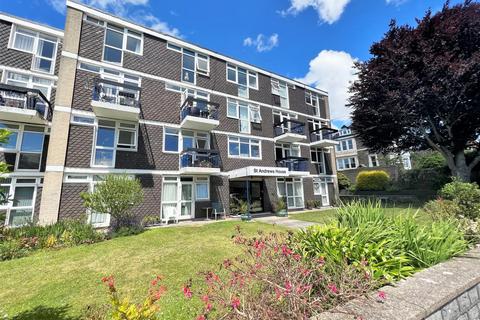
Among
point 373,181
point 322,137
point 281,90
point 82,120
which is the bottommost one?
point 373,181

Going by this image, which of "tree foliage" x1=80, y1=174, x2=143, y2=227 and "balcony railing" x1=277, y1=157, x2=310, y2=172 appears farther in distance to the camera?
"balcony railing" x1=277, y1=157, x2=310, y2=172

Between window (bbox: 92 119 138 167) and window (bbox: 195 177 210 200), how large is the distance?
4677 mm

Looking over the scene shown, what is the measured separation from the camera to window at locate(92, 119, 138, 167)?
42.3 ft

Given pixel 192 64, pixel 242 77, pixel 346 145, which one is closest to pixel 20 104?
pixel 192 64

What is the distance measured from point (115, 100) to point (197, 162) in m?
→ 6.14

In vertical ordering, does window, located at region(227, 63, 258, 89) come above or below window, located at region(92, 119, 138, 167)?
above

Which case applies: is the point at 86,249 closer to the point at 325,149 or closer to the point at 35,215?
the point at 35,215

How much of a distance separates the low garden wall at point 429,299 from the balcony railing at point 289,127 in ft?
58.5

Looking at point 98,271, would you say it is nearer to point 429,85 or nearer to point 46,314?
point 46,314

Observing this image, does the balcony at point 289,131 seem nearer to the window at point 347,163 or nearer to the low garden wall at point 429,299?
the low garden wall at point 429,299

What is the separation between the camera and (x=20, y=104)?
39.6ft

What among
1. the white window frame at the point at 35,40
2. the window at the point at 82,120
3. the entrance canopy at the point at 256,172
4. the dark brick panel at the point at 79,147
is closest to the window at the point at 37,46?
the white window frame at the point at 35,40

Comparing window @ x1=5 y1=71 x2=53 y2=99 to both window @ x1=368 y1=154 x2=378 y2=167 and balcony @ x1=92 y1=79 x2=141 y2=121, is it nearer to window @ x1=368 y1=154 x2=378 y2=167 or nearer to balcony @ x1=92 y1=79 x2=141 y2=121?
balcony @ x1=92 y1=79 x2=141 y2=121

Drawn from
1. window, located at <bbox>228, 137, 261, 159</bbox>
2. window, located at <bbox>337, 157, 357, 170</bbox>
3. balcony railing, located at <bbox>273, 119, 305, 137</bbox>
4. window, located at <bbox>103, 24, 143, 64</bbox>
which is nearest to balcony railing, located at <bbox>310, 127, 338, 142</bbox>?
balcony railing, located at <bbox>273, 119, 305, 137</bbox>
